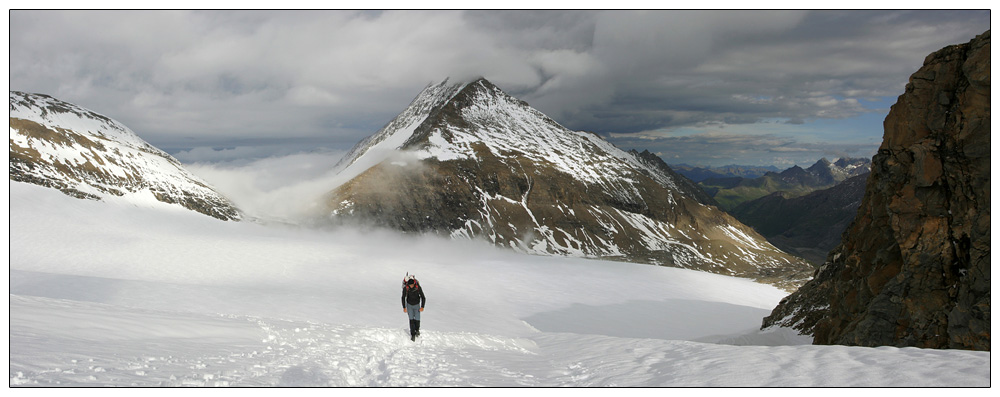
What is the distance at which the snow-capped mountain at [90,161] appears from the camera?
95562 mm

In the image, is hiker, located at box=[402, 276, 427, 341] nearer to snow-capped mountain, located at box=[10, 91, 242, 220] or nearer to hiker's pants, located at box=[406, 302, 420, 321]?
hiker's pants, located at box=[406, 302, 420, 321]

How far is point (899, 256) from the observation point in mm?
22594

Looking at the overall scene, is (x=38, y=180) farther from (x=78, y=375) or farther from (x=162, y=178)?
(x=78, y=375)

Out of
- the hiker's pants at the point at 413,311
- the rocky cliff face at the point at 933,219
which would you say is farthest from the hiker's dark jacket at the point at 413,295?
the rocky cliff face at the point at 933,219

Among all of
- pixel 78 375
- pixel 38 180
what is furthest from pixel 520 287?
pixel 38 180

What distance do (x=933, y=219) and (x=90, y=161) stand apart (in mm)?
143993

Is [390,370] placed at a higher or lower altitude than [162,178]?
lower

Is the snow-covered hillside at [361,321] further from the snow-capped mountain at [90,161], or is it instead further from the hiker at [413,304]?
the snow-capped mountain at [90,161]

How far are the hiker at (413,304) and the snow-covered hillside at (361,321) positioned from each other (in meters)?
0.81

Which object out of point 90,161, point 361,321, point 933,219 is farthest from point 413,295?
point 90,161

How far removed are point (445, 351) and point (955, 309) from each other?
19.0m

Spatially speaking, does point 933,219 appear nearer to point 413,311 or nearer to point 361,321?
point 413,311

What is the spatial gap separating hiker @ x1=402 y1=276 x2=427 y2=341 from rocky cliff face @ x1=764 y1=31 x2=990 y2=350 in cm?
1893

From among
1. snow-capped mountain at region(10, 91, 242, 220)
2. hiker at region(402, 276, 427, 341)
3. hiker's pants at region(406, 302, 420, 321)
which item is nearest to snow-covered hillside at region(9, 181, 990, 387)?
hiker at region(402, 276, 427, 341)
